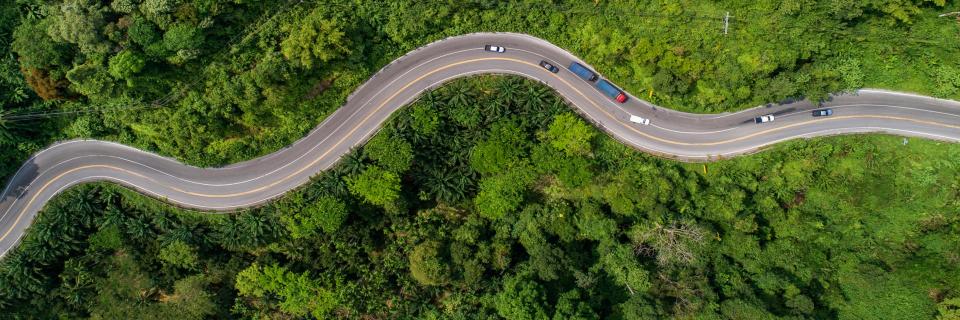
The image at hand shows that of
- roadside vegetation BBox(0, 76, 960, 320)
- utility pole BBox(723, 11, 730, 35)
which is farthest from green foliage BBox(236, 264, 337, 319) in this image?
utility pole BBox(723, 11, 730, 35)

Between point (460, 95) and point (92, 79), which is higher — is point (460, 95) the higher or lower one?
the higher one

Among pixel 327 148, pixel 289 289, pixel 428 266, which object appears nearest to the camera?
pixel 428 266

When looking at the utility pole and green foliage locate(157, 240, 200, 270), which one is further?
green foliage locate(157, 240, 200, 270)

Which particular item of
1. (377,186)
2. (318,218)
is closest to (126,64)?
(318,218)

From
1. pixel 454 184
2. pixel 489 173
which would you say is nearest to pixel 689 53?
pixel 489 173

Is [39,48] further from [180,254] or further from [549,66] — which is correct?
[549,66]

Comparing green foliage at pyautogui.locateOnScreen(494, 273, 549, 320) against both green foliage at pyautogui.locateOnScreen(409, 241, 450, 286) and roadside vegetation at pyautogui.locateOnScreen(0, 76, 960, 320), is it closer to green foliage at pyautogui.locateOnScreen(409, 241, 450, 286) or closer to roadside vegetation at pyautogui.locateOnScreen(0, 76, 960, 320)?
roadside vegetation at pyautogui.locateOnScreen(0, 76, 960, 320)

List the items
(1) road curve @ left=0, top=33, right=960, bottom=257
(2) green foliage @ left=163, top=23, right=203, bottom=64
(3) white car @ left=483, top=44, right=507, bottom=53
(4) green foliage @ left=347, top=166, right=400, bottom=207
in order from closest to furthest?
(2) green foliage @ left=163, top=23, right=203, bottom=64, (4) green foliage @ left=347, top=166, right=400, bottom=207, (1) road curve @ left=0, top=33, right=960, bottom=257, (3) white car @ left=483, top=44, right=507, bottom=53

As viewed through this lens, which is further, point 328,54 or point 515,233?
point 515,233
